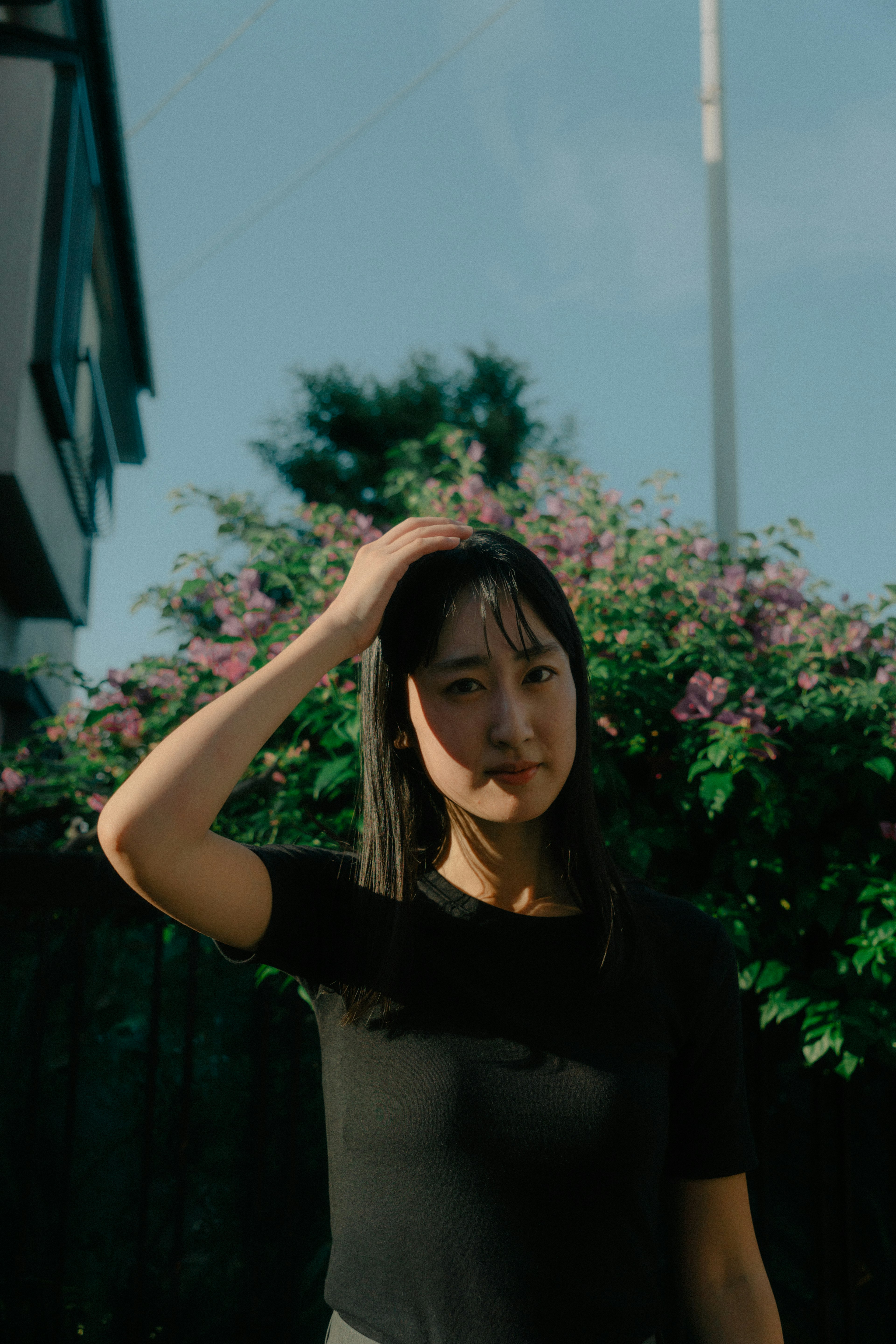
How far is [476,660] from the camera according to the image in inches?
52.7

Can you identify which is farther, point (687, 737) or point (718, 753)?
point (687, 737)

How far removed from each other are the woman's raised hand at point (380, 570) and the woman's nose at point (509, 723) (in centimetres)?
19

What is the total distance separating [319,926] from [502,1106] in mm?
322

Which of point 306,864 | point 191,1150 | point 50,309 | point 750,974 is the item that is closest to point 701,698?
point 750,974

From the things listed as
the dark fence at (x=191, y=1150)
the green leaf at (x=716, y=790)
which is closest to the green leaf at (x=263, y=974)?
the dark fence at (x=191, y=1150)

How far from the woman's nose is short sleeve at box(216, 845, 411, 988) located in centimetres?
27

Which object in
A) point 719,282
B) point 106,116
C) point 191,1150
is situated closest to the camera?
point 191,1150

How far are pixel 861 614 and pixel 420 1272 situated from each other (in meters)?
2.33

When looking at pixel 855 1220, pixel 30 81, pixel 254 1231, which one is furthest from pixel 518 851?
pixel 30 81

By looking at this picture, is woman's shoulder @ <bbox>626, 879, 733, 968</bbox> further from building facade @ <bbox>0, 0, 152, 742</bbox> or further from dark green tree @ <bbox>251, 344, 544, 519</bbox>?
dark green tree @ <bbox>251, 344, 544, 519</bbox>

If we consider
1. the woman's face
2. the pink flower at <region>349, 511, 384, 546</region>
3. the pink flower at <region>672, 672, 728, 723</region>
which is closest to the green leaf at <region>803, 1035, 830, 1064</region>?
the pink flower at <region>672, 672, 728, 723</region>

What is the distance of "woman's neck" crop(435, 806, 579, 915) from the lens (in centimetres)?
146

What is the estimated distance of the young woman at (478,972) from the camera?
117cm

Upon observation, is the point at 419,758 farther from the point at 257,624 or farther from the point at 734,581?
the point at 734,581
